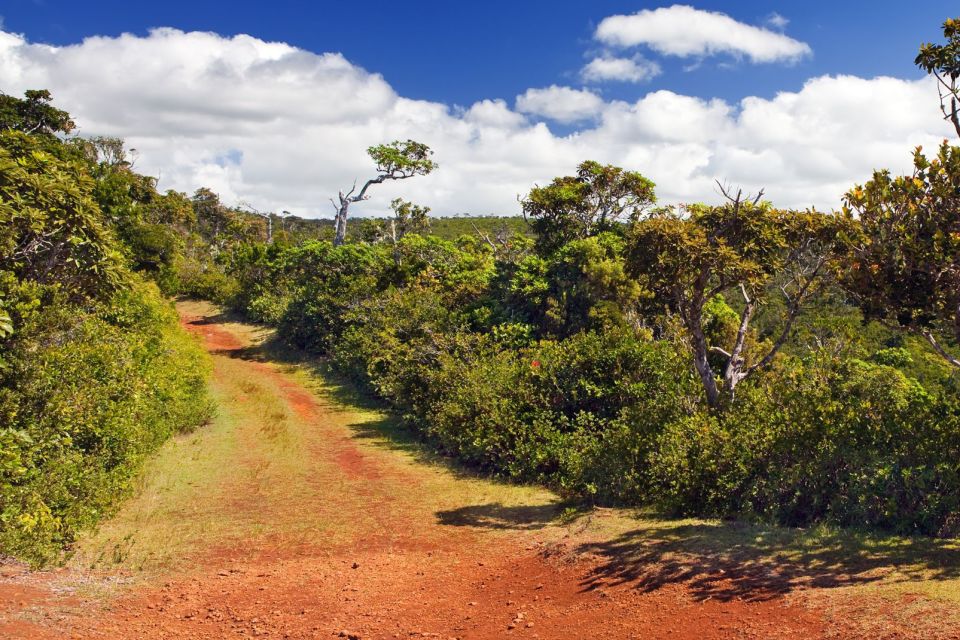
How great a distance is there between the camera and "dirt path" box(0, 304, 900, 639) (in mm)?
7695

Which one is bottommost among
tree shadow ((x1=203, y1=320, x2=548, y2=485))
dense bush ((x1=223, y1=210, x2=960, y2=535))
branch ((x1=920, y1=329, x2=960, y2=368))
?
tree shadow ((x1=203, y1=320, x2=548, y2=485))

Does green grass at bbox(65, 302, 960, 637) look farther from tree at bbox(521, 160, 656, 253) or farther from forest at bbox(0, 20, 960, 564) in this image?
tree at bbox(521, 160, 656, 253)

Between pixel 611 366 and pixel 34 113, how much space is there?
123 feet

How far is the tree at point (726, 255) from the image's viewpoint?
40.5 feet

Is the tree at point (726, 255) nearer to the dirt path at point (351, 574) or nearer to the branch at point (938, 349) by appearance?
the branch at point (938, 349)

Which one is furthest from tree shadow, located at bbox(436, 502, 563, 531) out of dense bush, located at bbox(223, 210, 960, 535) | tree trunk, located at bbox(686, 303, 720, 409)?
tree trunk, located at bbox(686, 303, 720, 409)

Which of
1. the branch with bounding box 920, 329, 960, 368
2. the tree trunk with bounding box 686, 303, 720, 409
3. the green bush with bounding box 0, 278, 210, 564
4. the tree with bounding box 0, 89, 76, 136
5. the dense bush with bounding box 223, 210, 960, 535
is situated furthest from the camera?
the tree with bounding box 0, 89, 76, 136

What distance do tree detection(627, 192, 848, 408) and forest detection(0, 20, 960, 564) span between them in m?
0.05

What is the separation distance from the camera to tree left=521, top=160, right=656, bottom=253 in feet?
85.5

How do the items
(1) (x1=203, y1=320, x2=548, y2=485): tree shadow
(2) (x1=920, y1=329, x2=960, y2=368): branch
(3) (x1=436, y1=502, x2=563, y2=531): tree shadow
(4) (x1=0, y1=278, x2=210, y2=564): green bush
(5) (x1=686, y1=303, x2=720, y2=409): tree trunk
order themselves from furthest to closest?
(1) (x1=203, y1=320, x2=548, y2=485): tree shadow, (5) (x1=686, y1=303, x2=720, y2=409): tree trunk, (3) (x1=436, y1=502, x2=563, y2=531): tree shadow, (4) (x1=0, y1=278, x2=210, y2=564): green bush, (2) (x1=920, y1=329, x2=960, y2=368): branch

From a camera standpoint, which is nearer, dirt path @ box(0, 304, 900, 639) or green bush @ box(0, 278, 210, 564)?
dirt path @ box(0, 304, 900, 639)

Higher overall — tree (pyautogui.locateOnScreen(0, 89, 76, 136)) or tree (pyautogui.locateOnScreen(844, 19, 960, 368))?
tree (pyautogui.locateOnScreen(0, 89, 76, 136))

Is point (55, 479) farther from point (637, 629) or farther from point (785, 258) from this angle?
point (785, 258)

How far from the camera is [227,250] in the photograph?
2329 inches
